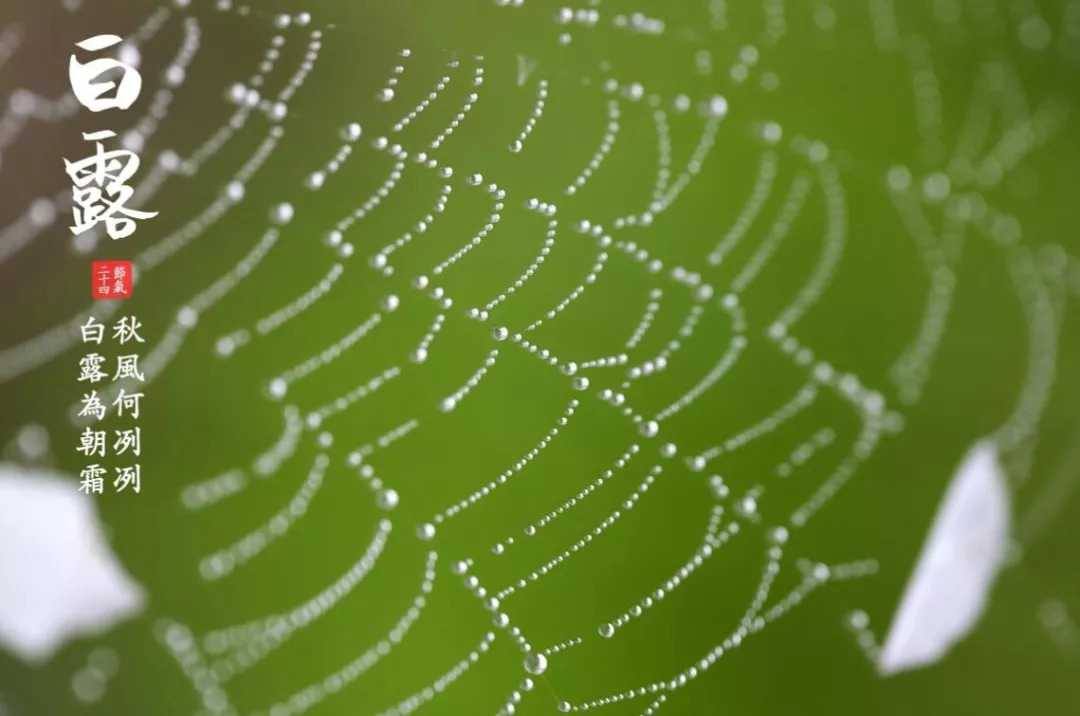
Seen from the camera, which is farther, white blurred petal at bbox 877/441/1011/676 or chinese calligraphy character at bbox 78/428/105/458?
white blurred petal at bbox 877/441/1011/676

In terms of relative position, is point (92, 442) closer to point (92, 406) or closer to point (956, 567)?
point (92, 406)

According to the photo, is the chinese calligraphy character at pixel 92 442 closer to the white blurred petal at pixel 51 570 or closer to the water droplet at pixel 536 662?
the white blurred petal at pixel 51 570

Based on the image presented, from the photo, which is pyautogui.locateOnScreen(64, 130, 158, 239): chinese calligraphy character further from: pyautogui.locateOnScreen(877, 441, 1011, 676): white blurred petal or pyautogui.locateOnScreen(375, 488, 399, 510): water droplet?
pyautogui.locateOnScreen(877, 441, 1011, 676): white blurred petal

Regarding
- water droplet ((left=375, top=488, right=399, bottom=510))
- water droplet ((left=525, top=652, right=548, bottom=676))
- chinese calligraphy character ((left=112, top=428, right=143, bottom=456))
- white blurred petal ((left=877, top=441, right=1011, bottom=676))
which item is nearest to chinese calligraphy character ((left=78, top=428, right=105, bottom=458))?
chinese calligraphy character ((left=112, top=428, right=143, bottom=456))

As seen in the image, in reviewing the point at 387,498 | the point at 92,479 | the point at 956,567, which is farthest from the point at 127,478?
the point at 956,567

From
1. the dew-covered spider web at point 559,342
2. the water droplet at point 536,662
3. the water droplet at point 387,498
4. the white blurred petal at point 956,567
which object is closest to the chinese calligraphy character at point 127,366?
the dew-covered spider web at point 559,342
